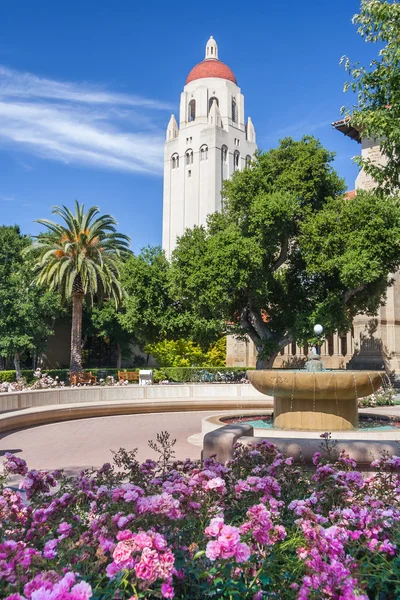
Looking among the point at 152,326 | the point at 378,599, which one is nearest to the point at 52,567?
the point at 378,599

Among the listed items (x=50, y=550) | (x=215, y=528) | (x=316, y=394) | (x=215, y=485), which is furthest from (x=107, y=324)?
(x=215, y=528)

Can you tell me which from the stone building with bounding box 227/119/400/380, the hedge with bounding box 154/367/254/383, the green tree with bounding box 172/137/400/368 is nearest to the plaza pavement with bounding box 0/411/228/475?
the green tree with bounding box 172/137/400/368

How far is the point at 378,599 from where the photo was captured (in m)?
2.76

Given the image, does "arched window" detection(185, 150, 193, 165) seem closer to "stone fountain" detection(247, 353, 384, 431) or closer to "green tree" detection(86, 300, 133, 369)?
"green tree" detection(86, 300, 133, 369)

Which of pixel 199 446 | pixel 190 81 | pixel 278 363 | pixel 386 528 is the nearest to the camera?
pixel 386 528

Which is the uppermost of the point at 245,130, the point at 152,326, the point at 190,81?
the point at 190,81

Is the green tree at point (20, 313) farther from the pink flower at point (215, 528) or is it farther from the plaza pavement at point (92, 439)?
the pink flower at point (215, 528)

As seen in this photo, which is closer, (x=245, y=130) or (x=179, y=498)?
(x=179, y=498)

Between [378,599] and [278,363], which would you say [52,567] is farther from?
[278,363]

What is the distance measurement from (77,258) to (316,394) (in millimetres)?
22384

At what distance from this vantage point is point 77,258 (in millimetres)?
29734

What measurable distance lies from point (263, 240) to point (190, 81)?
74.6m

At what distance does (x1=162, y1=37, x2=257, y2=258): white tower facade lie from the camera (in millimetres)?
84125

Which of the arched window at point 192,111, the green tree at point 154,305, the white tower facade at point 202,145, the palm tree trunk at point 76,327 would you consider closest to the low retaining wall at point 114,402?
the green tree at point 154,305
